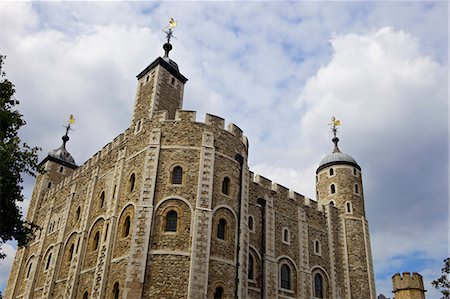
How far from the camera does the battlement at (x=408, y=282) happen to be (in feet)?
83.8

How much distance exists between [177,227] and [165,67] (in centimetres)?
1077

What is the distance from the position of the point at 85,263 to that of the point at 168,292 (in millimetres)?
6604

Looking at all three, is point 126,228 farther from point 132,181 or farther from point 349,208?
point 349,208

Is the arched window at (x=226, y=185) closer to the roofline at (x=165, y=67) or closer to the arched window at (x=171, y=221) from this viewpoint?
the arched window at (x=171, y=221)

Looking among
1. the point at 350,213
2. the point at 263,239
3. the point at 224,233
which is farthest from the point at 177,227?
the point at 350,213

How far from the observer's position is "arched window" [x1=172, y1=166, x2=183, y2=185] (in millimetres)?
20062

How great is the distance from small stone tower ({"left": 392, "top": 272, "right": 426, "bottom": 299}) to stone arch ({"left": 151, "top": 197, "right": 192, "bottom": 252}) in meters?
14.7

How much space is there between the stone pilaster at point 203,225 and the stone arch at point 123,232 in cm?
292

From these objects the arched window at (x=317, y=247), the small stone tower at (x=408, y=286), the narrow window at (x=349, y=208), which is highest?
the narrow window at (x=349, y=208)

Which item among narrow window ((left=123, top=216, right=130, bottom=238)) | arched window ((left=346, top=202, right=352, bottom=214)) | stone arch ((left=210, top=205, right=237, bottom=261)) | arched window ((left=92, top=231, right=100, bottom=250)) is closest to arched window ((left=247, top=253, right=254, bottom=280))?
stone arch ((left=210, top=205, right=237, bottom=261))

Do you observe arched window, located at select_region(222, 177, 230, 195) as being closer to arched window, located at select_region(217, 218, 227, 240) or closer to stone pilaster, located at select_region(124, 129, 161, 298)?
arched window, located at select_region(217, 218, 227, 240)

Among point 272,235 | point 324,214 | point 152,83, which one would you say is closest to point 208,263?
point 272,235

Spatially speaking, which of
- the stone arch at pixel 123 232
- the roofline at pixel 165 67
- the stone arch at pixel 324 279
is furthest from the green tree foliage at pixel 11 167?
the stone arch at pixel 324 279

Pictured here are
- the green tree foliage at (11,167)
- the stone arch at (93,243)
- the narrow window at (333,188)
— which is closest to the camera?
the green tree foliage at (11,167)
